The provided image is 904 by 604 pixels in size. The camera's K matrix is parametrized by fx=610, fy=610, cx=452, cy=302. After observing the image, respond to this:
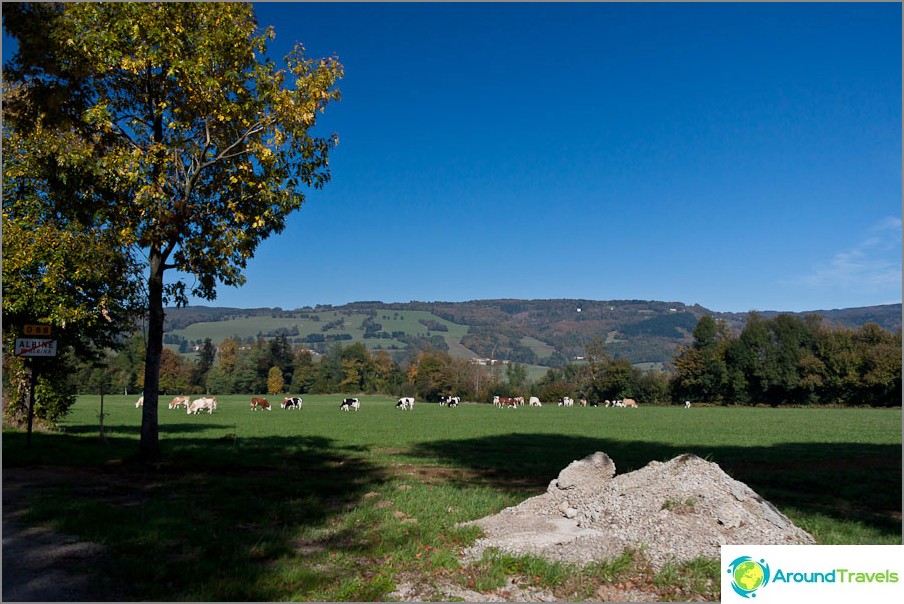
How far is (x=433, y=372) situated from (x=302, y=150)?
9870 cm

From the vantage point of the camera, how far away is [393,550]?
27.6 feet

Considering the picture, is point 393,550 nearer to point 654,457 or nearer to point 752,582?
point 752,582

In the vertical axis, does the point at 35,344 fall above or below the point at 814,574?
above

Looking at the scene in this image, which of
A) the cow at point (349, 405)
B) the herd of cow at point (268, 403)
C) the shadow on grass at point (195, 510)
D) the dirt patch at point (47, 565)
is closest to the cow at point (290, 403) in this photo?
the herd of cow at point (268, 403)

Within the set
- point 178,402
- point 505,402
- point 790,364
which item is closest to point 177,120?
point 178,402

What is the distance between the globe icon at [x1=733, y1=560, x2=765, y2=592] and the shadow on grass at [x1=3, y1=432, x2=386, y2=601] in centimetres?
453

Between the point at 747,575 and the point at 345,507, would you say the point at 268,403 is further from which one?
the point at 747,575

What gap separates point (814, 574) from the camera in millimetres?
6484

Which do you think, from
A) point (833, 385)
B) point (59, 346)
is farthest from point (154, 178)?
point (833, 385)

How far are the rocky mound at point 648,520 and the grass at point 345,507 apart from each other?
1.10 feet

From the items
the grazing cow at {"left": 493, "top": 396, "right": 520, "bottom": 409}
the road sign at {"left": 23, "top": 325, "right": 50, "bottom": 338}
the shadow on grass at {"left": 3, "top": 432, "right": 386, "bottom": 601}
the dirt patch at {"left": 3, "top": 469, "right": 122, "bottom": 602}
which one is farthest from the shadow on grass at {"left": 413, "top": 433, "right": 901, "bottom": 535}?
the grazing cow at {"left": 493, "top": 396, "right": 520, "bottom": 409}

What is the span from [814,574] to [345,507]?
25.1 feet

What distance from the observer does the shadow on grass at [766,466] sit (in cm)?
1348

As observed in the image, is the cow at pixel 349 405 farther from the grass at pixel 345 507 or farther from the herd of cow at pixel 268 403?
the grass at pixel 345 507
